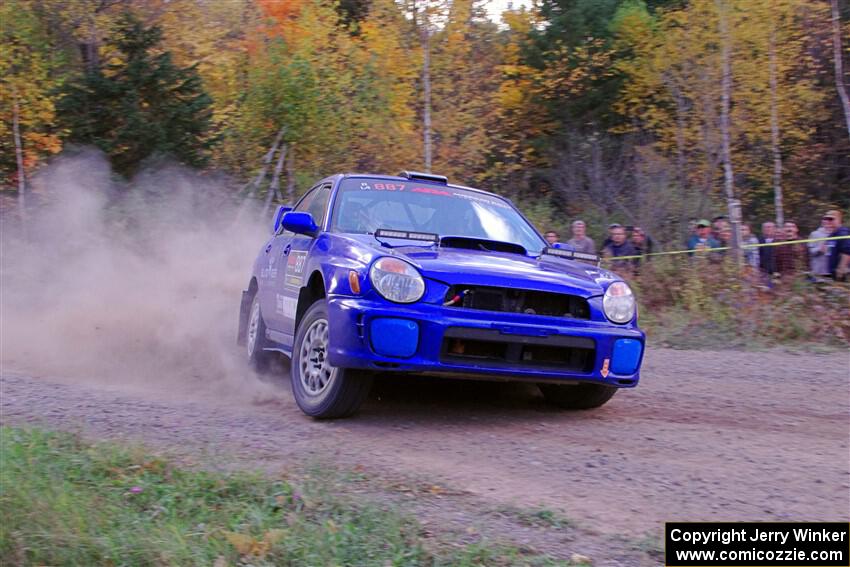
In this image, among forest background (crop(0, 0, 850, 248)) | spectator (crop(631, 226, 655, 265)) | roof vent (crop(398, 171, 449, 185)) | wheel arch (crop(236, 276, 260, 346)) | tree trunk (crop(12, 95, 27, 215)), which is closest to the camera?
roof vent (crop(398, 171, 449, 185))

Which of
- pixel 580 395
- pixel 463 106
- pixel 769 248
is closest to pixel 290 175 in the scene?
pixel 463 106

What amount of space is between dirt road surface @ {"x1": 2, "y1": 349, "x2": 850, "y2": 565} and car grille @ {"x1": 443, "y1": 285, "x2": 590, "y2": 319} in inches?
29.8

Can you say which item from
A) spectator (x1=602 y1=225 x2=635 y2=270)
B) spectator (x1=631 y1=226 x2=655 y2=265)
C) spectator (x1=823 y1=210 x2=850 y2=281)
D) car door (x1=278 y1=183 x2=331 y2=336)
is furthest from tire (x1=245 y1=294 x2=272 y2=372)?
spectator (x1=823 y1=210 x2=850 y2=281)

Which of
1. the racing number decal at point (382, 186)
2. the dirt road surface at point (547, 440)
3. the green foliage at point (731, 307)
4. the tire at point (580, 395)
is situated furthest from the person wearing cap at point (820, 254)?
the racing number decal at point (382, 186)

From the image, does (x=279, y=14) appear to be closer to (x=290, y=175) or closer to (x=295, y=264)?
(x=290, y=175)

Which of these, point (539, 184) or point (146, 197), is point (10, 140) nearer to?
point (146, 197)

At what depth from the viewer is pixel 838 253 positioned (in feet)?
35.0

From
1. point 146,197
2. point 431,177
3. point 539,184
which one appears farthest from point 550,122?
point 431,177

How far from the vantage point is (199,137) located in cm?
2005

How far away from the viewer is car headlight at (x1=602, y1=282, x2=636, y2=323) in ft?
18.0

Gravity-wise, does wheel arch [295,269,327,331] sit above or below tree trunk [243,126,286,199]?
below

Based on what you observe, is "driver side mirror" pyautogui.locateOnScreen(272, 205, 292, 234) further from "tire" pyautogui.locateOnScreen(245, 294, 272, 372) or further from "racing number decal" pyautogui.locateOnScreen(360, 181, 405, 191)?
"racing number decal" pyautogui.locateOnScreen(360, 181, 405, 191)

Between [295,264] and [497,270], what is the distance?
6.11 ft

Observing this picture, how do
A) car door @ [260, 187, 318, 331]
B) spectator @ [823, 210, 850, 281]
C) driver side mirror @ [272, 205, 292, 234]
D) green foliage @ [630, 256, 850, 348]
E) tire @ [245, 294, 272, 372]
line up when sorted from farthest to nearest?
spectator @ [823, 210, 850, 281]
green foliage @ [630, 256, 850, 348]
driver side mirror @ [272, 205, 292, 234]
tire @ [245, 294, 272, 372]
car door @ [260, 187, 318, 331]
